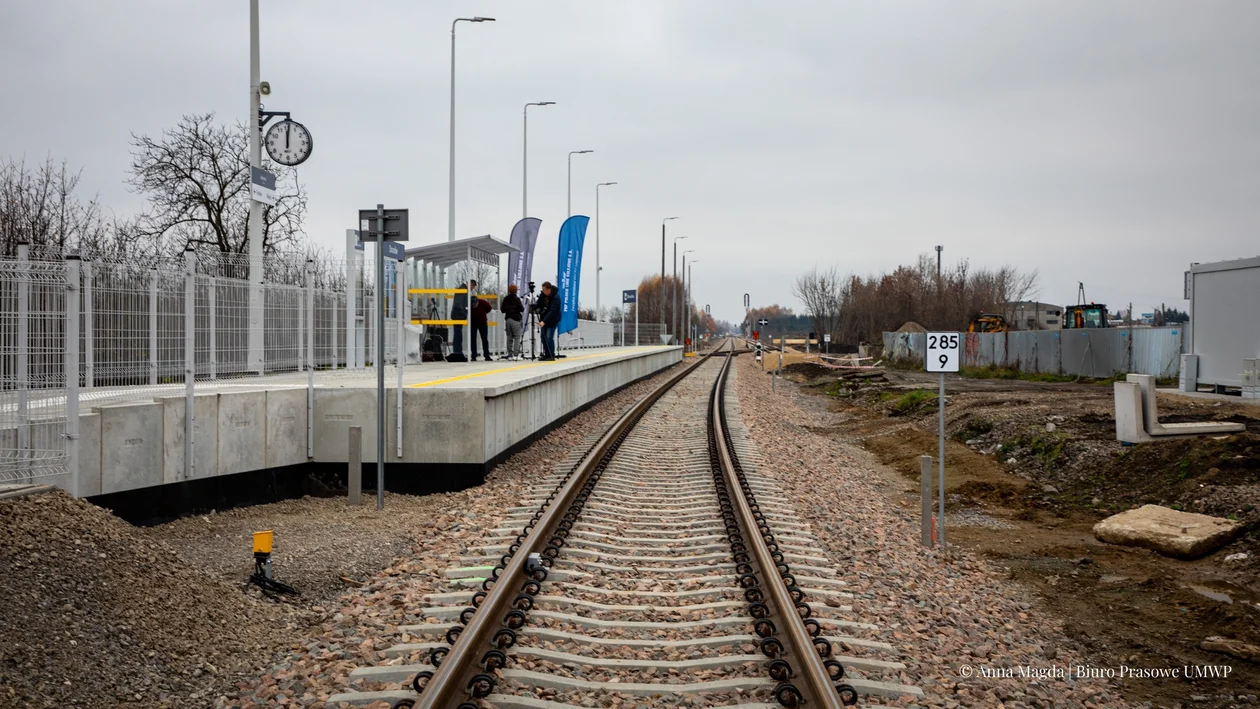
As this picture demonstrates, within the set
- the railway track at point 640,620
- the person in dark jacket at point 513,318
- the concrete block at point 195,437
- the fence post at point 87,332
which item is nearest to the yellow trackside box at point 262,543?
the railway track at point 640,620

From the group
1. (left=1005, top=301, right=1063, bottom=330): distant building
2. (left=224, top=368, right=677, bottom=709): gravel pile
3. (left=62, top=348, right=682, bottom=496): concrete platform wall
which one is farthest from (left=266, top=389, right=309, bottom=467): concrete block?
(left=1005, top=301, right=1063, bottom=330): distant building

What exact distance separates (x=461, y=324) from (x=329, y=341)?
350 inches

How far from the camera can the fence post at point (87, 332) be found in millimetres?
8445

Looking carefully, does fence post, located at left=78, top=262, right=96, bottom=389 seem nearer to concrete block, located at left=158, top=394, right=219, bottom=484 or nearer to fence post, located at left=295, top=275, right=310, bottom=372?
concrete block, located at left=158, top=394, right=219, bottom=484

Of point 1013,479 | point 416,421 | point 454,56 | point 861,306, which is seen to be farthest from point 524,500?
point 861,306

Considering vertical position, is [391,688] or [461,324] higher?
[461,324]

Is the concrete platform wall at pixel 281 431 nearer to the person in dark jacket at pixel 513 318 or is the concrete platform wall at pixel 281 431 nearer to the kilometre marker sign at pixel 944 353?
the kilometre marker sign at pixel 944 353

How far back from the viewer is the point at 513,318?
22953 mm

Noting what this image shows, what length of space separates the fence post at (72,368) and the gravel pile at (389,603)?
204 cm

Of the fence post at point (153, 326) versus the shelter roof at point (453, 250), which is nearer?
the fence post at point (153, 326)

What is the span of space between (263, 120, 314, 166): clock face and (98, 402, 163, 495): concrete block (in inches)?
308

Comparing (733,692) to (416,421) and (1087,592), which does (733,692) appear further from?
(416,421)

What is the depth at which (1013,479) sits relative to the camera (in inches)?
625

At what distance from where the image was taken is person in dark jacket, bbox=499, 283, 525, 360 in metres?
22.6
